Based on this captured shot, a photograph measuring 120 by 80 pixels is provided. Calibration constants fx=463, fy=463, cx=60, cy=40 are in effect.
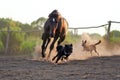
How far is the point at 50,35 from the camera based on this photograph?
51.2 feet

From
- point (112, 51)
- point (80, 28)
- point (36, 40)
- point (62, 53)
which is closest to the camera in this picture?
point (62, 53)

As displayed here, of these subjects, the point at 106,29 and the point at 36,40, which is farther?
the point at 36,40

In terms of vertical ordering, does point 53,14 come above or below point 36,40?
above

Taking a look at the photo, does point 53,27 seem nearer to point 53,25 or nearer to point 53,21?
point 53,25

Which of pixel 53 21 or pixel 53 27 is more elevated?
pixel 53 21

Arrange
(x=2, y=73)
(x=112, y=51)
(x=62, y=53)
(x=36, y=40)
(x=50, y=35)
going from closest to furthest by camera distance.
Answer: (x=2, y=73), (x=62, y=53), (x=50, y=35), (x=112, y=51), (x=36, y=40)

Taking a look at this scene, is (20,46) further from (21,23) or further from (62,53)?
(62,53)

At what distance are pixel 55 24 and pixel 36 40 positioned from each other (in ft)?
28.0

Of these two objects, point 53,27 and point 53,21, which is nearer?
point 53,27

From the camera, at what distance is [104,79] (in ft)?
29.4

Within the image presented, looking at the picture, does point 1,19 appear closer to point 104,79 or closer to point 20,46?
point 20,46

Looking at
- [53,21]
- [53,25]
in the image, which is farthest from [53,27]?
[53,21]

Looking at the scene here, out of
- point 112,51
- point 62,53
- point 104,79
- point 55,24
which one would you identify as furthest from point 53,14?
point 104,79

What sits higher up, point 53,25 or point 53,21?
point 53,21
